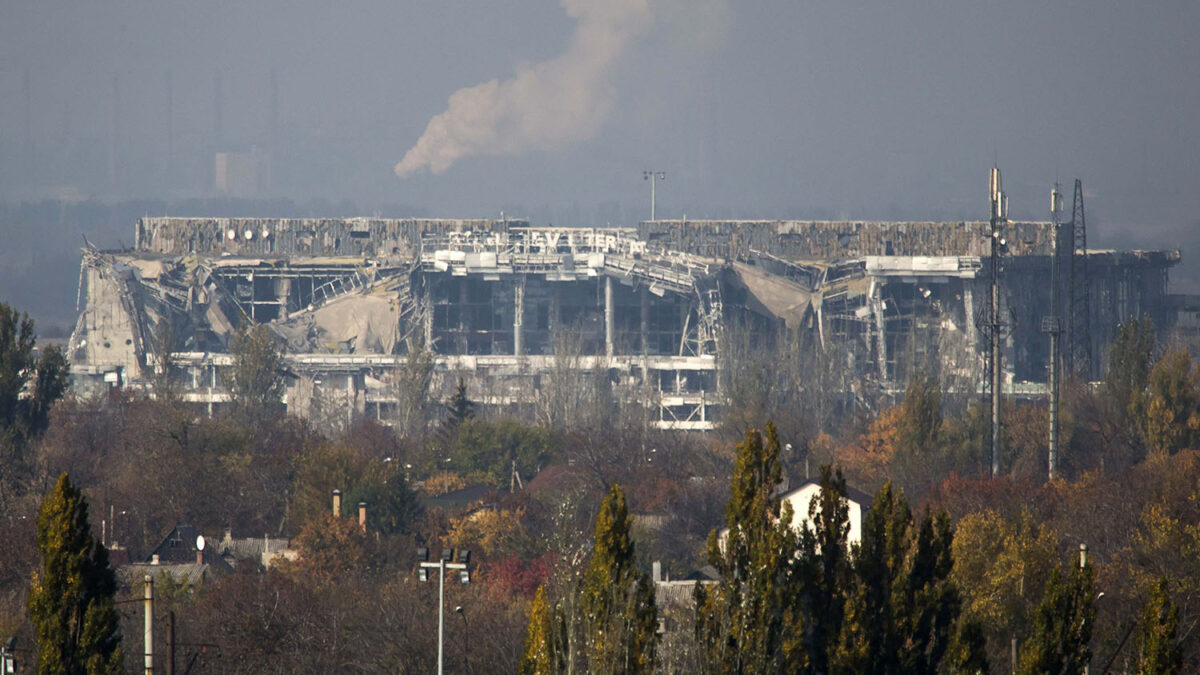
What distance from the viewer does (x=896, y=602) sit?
25.7 meters

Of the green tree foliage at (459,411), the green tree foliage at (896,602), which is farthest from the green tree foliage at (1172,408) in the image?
the green tree foliage at (896,602)

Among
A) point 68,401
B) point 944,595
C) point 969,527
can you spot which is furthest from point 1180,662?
point 68,401

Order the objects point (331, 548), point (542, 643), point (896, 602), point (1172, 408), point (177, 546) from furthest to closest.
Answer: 1. point (1172, 408)
2. point (177, 546)
3. point (331, 548)
4. point (896, 602)
5. point (542, 643)

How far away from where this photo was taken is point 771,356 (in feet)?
299

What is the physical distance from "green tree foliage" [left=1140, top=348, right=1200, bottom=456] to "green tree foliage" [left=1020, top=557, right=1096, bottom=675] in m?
37.5

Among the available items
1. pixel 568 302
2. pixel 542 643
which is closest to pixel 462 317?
pixel 568 302

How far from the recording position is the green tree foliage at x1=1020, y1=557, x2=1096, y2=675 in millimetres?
21031

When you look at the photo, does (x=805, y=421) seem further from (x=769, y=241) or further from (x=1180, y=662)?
(x=1180, y=662)

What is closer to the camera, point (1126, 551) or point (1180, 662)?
point (1180, 662)

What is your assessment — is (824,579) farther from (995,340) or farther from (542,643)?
(995,340)

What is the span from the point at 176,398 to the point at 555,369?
787 inches

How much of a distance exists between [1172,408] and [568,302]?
4751cm

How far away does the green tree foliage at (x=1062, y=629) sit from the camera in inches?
828

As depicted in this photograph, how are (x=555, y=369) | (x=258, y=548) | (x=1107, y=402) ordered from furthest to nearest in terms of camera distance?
(x=555, y=369) → (x=1107, y=402) → (x=258, y=548)
